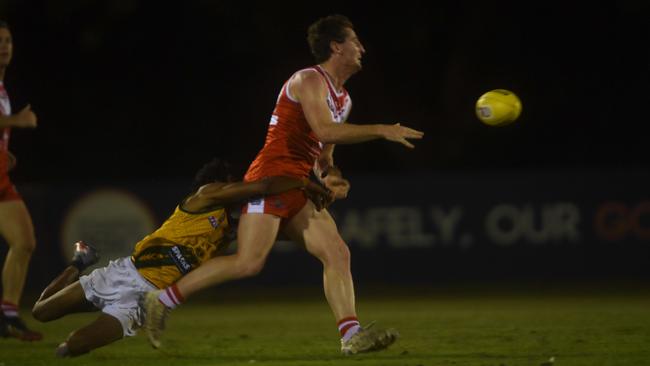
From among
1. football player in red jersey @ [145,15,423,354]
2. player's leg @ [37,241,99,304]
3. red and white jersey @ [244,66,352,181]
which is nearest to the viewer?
football player in red jersey @ [145,15,423,354]

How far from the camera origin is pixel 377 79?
2330cm

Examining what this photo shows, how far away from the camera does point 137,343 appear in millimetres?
10078

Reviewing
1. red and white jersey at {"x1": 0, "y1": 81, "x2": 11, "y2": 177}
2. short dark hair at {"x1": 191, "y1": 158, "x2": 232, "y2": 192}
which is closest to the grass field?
short dark hair at {"x1": 191, "y1": 158, "x2": 232, "y2": 192}

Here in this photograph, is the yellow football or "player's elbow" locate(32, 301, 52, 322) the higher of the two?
the yellow football

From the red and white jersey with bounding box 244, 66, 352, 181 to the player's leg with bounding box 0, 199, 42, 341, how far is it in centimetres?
232

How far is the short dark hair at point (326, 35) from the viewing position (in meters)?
8.25

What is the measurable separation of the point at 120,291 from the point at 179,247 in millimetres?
502

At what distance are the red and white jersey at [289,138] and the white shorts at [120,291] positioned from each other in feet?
3.51

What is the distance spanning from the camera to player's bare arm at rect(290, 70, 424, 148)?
7719 mm

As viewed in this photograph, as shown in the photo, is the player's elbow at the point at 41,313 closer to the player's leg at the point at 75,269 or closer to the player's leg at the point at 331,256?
the player's leg at the point at 75,269

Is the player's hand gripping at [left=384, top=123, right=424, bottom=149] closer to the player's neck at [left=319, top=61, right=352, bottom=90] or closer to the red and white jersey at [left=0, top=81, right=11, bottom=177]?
the player's neck at [left=319, top=61, right=352, bottom=90]

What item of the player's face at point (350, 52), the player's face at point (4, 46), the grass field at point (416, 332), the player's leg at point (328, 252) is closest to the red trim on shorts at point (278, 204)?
the player's leg at point (328, 252)

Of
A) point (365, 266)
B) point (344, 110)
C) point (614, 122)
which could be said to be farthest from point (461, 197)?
point (344, 110)

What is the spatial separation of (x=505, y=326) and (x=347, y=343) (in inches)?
128
